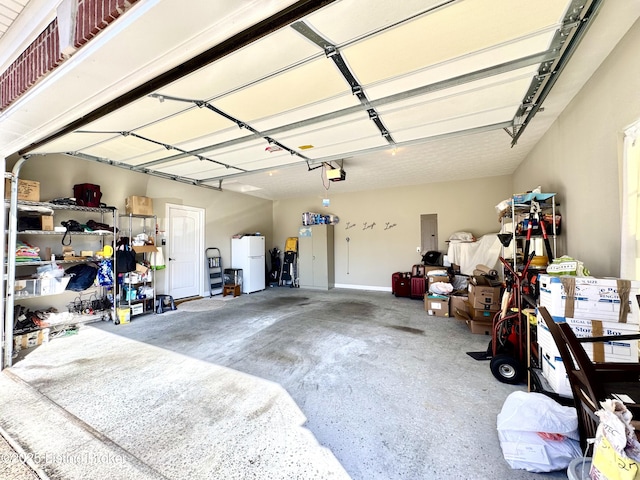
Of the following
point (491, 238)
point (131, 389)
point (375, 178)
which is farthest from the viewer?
point (375, 178)

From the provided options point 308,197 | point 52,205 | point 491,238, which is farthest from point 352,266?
point 52,205

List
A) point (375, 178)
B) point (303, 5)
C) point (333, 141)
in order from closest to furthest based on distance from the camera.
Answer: point (303, 5) < point (333, 141) < point (375, 178)

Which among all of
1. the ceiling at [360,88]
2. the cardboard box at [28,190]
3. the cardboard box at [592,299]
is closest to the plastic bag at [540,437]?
the cardboard box at [592,299]

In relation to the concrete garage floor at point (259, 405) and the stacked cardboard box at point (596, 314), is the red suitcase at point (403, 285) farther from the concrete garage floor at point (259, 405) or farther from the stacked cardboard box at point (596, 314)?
the stacked cardboard box at point (596, 314)

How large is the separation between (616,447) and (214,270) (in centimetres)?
676

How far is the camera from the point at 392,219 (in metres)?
6.97

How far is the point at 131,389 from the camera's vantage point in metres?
2.30

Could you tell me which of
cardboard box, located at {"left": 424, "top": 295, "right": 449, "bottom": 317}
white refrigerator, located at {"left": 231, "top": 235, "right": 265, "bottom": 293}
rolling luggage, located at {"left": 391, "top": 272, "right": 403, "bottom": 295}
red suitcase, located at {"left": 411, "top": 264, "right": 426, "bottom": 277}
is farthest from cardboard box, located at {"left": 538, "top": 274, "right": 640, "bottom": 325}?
white refrigerator, located at {"left": 231, "top": 235, "right": 265, "bottom": 293}

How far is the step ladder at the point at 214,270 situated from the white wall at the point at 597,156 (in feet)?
21.8

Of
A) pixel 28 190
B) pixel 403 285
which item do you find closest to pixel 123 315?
pixel 28 190

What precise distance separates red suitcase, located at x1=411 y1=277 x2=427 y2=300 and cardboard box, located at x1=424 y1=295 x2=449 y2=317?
132 centimetres

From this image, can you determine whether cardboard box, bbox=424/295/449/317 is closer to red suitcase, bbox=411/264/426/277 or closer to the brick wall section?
red suitcase, bbox=411/264/426/277

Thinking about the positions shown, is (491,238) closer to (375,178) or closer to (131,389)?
(375,178)

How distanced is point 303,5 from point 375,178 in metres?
5.07
